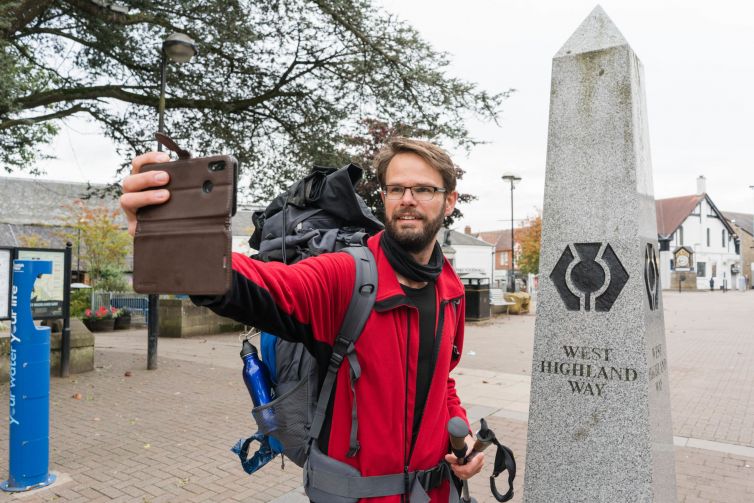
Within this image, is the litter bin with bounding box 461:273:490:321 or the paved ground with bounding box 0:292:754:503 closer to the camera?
the paved ground with bounding box 0:292:754:503

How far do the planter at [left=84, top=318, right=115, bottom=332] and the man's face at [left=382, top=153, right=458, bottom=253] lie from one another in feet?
54.6

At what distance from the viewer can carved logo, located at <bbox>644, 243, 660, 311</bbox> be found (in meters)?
3.65

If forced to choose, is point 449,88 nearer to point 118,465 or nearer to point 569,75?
point 569,75

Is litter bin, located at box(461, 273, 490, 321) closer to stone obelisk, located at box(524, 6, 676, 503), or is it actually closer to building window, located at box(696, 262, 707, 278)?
stone obelisk, located at box(524, 6, 676, 503)

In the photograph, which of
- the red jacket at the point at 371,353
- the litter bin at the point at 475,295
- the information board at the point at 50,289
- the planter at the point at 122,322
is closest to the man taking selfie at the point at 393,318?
the red jacket at the point at 371,353

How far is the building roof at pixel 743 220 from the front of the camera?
72312mm

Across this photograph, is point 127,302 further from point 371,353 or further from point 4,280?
point 371,353

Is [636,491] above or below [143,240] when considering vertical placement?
below

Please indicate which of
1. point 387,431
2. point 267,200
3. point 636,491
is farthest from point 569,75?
point 267,200

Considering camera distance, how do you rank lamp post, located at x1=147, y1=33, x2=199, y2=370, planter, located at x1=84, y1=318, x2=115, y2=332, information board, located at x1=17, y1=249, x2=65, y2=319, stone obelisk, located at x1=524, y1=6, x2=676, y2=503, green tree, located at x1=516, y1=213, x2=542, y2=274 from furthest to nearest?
green tree, located at x1=516, y1=213, x2=542, y2=274 < planter, located at x1=84, y1=318, x2=115, y2=332 < information board, located at x1=17, y1=249, x2=65, y2=319 < lamp post, located at x1=147, y1=33, x2=199, y2=370 < stone obelisk, located at x1=524, y1=6, x2=676, y2=503

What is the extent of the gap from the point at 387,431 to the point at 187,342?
1269 centimetres

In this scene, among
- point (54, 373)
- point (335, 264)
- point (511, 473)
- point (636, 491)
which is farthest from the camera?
point (54, 373)

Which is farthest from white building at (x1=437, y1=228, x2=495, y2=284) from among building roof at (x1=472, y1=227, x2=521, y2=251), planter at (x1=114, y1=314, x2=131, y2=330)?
planter at (x1=114, y1=314, x2=131, y2=330)

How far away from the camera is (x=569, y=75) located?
385cm
